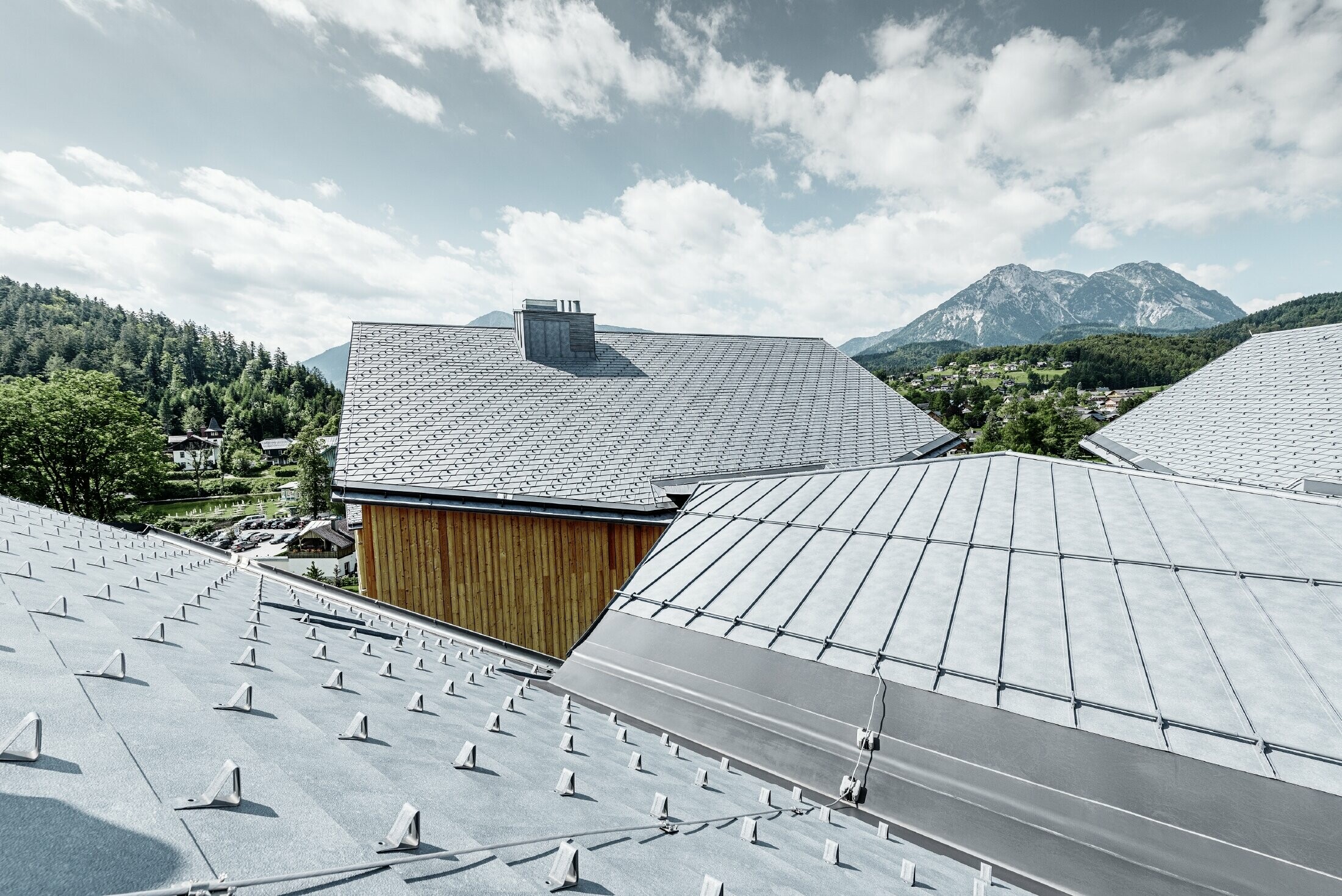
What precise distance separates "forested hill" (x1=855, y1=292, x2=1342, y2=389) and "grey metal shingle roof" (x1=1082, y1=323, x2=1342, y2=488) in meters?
133

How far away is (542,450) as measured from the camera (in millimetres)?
11969

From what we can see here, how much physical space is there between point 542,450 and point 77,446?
29539 mm

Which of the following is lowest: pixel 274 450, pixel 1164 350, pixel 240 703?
pixel 240 703

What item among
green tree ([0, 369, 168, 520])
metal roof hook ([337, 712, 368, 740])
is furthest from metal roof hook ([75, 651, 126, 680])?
green tree ([0, 369, 168, 520])

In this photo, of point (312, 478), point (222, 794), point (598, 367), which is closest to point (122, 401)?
point (312, 478)

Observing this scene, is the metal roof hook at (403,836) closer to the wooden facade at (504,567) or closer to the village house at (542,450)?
the village house at (542,450)

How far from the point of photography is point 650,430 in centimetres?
1311

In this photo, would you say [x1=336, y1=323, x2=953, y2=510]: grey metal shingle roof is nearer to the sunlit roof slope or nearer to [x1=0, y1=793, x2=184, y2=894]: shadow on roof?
the sunlit roof slope

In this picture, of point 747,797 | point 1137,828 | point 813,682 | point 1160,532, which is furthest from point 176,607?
point 1160,532

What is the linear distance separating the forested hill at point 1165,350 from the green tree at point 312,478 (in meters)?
157

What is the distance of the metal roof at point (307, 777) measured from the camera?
4.82ft

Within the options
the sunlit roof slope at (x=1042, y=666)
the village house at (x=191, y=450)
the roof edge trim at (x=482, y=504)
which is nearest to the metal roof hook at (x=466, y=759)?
the sunlit roof slope at (x=1042, y=666)

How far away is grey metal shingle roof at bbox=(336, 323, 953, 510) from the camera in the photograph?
36.9ft

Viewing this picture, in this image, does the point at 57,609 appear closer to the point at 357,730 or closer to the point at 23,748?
the point at 357,730
